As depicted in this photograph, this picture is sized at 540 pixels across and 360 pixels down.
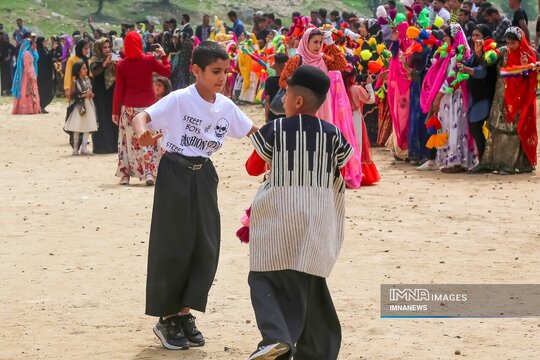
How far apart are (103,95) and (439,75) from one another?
17.9ft

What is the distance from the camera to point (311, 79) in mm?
5203

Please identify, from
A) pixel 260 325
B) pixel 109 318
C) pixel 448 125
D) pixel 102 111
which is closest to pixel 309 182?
pixel 260 325

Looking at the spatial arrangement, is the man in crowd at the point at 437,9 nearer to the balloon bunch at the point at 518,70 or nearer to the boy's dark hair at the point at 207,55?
the balloon bunch at the point at 518,70

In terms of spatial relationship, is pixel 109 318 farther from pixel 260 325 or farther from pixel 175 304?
pixel 260 325

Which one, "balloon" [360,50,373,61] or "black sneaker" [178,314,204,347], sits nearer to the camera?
"black sneaker" [178,314,204,347]

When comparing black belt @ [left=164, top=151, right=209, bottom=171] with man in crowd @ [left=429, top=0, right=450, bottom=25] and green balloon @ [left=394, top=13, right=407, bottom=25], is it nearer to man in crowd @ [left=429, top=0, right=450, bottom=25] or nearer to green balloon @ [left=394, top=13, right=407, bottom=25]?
green balloon @ [left=394, top=13, right=407, bottom=25]

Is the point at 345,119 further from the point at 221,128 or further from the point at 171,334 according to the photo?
the point at 171,334

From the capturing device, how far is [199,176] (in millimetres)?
6180

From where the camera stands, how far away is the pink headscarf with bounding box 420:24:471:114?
1348 cm

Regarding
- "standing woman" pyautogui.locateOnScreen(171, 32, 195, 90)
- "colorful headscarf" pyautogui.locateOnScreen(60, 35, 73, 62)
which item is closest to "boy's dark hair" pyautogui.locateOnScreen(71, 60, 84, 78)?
"standing woman" pyautogui.locateOnScreen(171, 32, 195, 90)

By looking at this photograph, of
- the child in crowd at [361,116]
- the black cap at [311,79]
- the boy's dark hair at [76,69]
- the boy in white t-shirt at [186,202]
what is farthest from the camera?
the boy's dark hair at [76,69]

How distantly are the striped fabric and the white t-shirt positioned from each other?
3.05 feet

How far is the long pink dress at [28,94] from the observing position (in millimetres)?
25625

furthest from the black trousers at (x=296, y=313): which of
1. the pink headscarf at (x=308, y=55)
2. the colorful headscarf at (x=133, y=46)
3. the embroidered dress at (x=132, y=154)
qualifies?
the colorful headscarf at (x=133, y=46)
